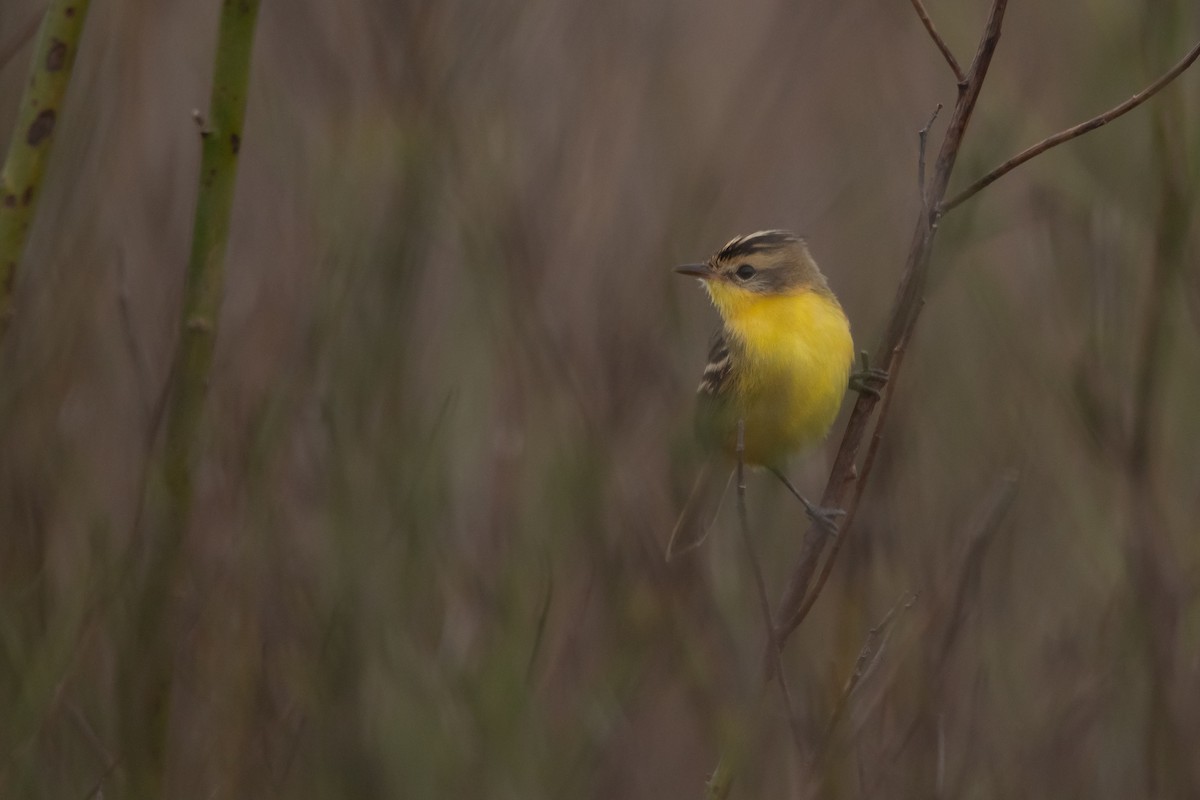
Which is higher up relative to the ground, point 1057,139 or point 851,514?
point 1057,139

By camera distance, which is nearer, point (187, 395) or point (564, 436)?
point (187, 395)

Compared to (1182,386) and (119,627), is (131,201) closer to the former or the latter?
(119,627)

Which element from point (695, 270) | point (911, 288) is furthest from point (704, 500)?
point (911, 288)

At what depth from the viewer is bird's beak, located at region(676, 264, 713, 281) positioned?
4431 millimetres

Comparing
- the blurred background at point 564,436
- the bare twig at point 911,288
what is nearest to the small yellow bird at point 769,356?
the blurred background at point 564,436

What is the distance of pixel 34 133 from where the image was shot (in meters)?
2.37

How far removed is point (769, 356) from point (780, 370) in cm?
9

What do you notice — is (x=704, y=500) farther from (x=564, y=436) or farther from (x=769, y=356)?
(x=564, y=436)

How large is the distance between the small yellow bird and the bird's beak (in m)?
0.01

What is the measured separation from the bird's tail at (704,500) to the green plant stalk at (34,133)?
1895 mm

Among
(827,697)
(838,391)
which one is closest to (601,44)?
(838,391)

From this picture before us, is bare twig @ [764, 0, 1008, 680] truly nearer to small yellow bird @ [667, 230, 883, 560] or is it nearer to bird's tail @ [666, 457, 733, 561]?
bird's tail @ [666, 457, 733, 561]

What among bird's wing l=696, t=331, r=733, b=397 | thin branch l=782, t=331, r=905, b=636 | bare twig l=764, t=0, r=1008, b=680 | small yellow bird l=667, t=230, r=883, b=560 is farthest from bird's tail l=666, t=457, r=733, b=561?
thin branch l=782, t=331, r=905, b=636

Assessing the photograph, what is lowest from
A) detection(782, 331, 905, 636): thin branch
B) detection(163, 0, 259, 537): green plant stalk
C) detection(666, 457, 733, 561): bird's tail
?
detection(666, 457, 733, 561): bird's tail
